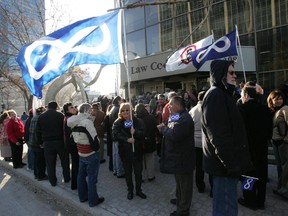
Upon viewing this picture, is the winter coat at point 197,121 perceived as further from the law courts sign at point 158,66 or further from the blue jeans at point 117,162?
the law courts sign at point 158,66

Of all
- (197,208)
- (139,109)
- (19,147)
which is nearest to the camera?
(197,208)

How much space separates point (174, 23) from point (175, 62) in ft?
30.3

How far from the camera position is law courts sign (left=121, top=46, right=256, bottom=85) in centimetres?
1409

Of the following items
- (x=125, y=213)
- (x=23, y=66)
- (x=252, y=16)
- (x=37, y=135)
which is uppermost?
(x=252, y=16)

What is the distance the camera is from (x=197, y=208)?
15.0ft

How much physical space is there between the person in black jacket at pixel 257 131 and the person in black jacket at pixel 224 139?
→ 1.31m

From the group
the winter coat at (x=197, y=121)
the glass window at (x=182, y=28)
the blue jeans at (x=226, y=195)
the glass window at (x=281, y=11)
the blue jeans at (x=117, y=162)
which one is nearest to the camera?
the blue jeans at (x=226, y=195)

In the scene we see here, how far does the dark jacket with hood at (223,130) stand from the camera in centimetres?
277

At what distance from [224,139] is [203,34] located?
14.3 meters

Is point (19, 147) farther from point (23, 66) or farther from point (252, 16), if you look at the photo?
point (252, 16)

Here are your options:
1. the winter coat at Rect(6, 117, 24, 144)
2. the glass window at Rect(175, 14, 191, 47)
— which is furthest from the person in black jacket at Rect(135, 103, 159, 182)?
the glass window at Rect(175, 14, 191, 47)

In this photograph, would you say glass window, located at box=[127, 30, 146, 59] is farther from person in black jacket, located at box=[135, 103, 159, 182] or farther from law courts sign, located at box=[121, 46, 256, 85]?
person in black jacket, located at box=[135, 103, 159, 182]

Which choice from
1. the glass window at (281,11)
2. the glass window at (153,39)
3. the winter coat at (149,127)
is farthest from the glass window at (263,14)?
the winter coat at (149,127)

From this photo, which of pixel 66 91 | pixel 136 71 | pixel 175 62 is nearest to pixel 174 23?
pixel 136 71
